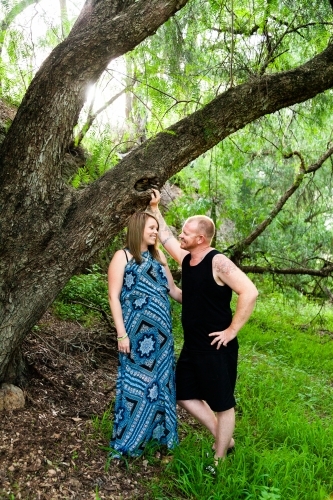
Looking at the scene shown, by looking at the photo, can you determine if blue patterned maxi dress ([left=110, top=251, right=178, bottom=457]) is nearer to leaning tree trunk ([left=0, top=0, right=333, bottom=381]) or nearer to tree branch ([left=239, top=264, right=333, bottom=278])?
leaning tree trunk ([left=0, top=0, right=333, bottom=381])

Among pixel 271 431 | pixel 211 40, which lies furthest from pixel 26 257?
pixel 211 40

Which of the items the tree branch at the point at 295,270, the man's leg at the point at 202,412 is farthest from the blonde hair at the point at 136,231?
the tree branch at the point at 295,270

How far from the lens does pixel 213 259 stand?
10.4ft

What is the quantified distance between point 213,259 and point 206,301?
28cm

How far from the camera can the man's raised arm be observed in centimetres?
334

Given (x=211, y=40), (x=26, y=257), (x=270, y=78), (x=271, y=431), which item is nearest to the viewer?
(x=26, y=257)

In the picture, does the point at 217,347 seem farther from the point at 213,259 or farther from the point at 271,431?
the point at 271,431

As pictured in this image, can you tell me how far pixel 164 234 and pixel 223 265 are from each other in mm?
640

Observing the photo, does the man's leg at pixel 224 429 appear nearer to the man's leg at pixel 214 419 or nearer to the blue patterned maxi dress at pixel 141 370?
the man's leg at pixel 214 419

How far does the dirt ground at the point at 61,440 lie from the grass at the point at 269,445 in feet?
0.85

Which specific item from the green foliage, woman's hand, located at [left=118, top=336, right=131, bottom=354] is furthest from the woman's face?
the green foliage

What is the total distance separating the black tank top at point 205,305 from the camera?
3156mm


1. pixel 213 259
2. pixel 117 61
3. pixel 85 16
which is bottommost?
pixel 213 259

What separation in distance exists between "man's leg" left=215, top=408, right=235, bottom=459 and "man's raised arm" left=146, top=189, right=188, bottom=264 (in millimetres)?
1067
